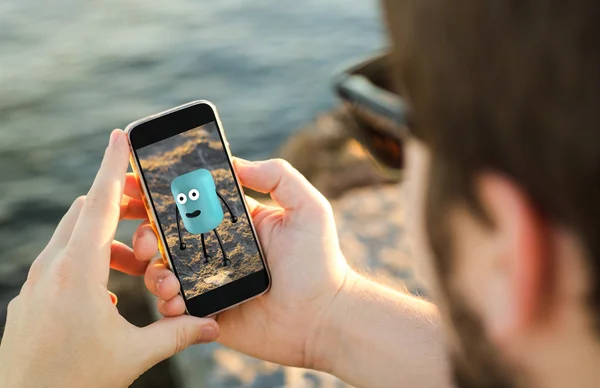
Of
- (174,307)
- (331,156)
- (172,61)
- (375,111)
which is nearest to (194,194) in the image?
(174,307)

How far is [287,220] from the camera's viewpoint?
1.79 meters

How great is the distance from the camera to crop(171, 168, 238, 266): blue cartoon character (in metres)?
1.74

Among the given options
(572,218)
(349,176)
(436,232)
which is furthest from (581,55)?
(349,176)

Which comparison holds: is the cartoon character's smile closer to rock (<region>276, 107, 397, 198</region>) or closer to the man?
the man

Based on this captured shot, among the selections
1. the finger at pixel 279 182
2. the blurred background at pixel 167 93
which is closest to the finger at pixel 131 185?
the finger at pixel 279 182

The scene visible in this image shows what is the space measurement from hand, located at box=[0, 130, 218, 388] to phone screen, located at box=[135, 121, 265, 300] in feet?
0.50

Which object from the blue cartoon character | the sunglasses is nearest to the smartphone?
the blue cartoon character

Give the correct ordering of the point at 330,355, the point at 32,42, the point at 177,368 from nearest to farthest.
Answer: the point at 330,355, the point at 177,368, the point at 32,42

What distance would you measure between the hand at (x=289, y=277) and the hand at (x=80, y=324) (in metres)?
0.22

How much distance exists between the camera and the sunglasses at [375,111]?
13.2 feet

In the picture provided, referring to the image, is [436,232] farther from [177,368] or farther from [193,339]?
[177,368]

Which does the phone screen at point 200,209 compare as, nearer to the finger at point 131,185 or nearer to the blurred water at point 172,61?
the finger at point 131,185

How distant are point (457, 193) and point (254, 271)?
0.98m

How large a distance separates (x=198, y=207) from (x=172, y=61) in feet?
Result: 15.9
